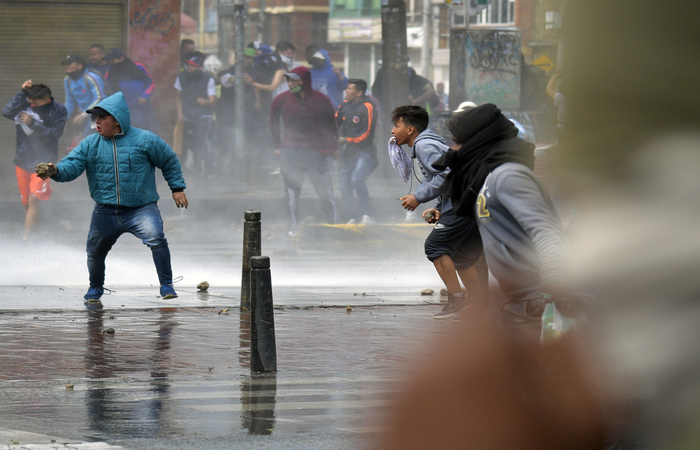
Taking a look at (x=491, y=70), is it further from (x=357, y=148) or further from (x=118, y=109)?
(x=118, y=109)

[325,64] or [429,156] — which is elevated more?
[325,64]

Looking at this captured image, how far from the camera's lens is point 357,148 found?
49.3 ft

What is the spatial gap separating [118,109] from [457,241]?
3.05 metres

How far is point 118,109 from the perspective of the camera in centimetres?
862

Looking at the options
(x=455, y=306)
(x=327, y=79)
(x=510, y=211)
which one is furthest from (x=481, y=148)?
A: (x=327, y=79)

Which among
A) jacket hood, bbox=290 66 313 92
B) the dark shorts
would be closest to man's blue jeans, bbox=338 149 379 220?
jacket hood, bbox=290 66 313 92

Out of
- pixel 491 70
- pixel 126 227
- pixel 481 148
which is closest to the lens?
pixel 481 148

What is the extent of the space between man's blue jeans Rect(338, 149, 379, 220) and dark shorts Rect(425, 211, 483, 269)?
23.2ft

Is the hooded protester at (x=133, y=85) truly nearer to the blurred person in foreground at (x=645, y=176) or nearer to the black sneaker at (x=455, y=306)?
the black sneaker at (x=455, y=306)

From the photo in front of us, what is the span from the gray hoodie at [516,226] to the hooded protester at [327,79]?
51.4 ft

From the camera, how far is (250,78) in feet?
66.7

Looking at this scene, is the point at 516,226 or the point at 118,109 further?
the point at 118,109

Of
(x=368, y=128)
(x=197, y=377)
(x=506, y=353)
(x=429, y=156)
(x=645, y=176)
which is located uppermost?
(x=645, y=176)

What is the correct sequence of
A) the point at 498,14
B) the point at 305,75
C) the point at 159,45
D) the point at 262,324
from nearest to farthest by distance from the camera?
the point at 262,324 → the point at 305,75 → the point at 159,45 → the point at 498,14
